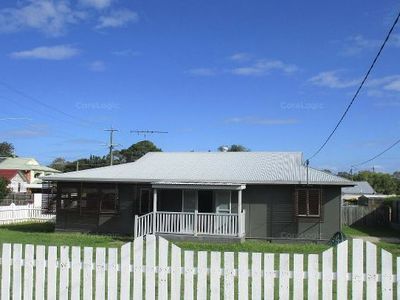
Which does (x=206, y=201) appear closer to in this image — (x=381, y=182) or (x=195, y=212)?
(x=195, y=212)

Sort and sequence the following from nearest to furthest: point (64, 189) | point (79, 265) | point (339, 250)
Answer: point (339, 250)
point (79, 265)
point (64, 189)

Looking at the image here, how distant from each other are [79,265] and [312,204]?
18.0 meters

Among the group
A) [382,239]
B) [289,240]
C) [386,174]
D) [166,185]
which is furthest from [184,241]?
[386,174]

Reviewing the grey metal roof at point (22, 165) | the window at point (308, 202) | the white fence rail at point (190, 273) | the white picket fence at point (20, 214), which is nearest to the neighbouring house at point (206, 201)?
the window at point (308, 202)

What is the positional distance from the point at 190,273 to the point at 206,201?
18477mm

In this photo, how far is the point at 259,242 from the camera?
22531mm

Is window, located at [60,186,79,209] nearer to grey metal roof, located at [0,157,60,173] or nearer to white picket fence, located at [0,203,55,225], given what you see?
white picket fence, located at [0,203,55,225]

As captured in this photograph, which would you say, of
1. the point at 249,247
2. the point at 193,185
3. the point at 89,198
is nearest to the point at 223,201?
the point at 193,185

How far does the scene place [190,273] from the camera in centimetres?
602

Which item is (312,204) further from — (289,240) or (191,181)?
(191,181)

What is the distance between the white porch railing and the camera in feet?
72.6

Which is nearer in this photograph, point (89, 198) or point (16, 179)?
point (89, 198)

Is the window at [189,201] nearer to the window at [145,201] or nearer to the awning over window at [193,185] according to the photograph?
the awning over window at [193,185]

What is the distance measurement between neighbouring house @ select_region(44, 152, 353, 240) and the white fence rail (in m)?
15.2
